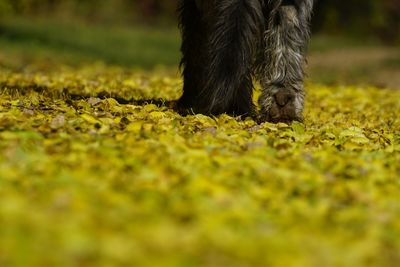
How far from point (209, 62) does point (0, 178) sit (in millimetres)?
3173

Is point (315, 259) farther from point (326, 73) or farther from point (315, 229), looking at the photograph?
point (326, 73)

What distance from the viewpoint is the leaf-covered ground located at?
3.30 metres

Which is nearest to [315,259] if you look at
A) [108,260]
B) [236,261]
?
[236,261]

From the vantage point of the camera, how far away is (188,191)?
165 inches

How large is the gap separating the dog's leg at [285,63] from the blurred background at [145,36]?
990 centimetres

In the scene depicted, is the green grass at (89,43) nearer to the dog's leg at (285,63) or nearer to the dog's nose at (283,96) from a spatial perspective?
the dog's leg at (285,63)

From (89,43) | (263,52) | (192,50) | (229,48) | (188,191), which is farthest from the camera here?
(89,43)

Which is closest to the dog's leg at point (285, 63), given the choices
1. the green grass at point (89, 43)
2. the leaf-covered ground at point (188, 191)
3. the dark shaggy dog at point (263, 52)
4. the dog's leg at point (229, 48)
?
the dark shaggy dog at point (263, 52)

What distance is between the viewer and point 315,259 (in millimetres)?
3357

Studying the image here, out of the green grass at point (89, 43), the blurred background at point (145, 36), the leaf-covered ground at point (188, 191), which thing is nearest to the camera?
the leaf-covered ground at point (188, 191)

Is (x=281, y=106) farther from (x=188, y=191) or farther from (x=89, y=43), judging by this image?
(x=89, y=43)

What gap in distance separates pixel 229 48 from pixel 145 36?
2428cm

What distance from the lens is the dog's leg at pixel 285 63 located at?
683 cm

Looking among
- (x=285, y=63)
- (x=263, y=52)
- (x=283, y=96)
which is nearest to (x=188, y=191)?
(x=283, y=96)
